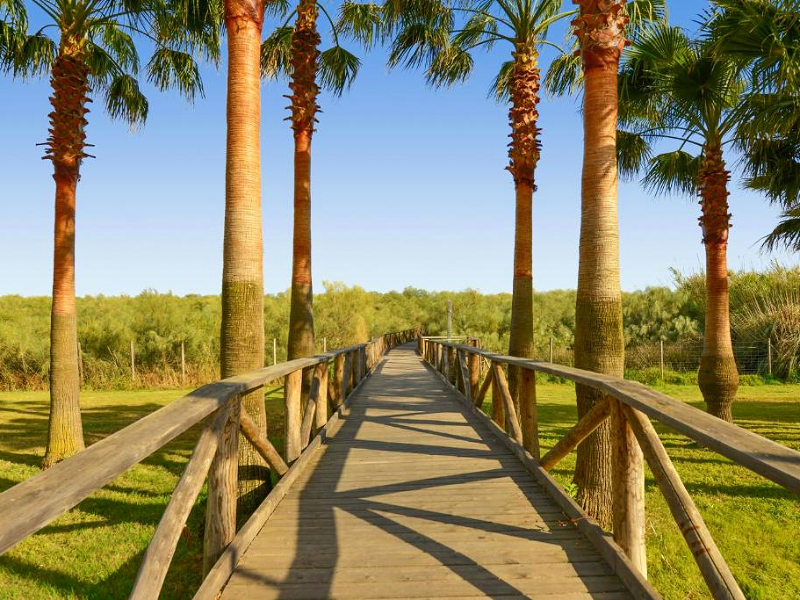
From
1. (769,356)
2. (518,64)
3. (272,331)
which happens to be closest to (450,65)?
(518,64)

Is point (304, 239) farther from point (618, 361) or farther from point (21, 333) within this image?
point (21, 333)

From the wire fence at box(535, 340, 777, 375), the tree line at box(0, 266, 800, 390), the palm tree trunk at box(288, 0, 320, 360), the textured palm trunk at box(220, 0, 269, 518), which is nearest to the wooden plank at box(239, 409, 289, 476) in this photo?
the textured palm trunk at box(220, 0, 269, 518)

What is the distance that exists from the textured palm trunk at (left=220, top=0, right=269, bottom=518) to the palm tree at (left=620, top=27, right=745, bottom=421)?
685 centimetres

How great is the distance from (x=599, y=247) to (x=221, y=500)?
4.68 meters

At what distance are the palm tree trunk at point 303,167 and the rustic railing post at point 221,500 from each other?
7.51 m

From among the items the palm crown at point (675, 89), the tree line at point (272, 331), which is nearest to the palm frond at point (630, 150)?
the palm crown at point (675, 89)

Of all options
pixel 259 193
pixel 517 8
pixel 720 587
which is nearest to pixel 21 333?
pixel 259 193

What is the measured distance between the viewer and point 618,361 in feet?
19.2

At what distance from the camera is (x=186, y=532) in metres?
4.32

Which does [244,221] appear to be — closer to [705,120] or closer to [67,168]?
[67,168]

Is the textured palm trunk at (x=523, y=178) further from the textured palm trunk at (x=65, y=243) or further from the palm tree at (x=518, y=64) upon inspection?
the textured palm trunk at (x=65, y=243)

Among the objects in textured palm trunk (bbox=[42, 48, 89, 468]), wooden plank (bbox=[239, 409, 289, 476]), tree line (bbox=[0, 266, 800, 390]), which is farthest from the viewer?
tree line (bbox=[0, 266, 800, 390])

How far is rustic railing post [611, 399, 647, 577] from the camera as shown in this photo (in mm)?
3029

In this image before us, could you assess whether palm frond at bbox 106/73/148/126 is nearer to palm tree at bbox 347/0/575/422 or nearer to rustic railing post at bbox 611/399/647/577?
palm tree at bbox 347/0/575/422
